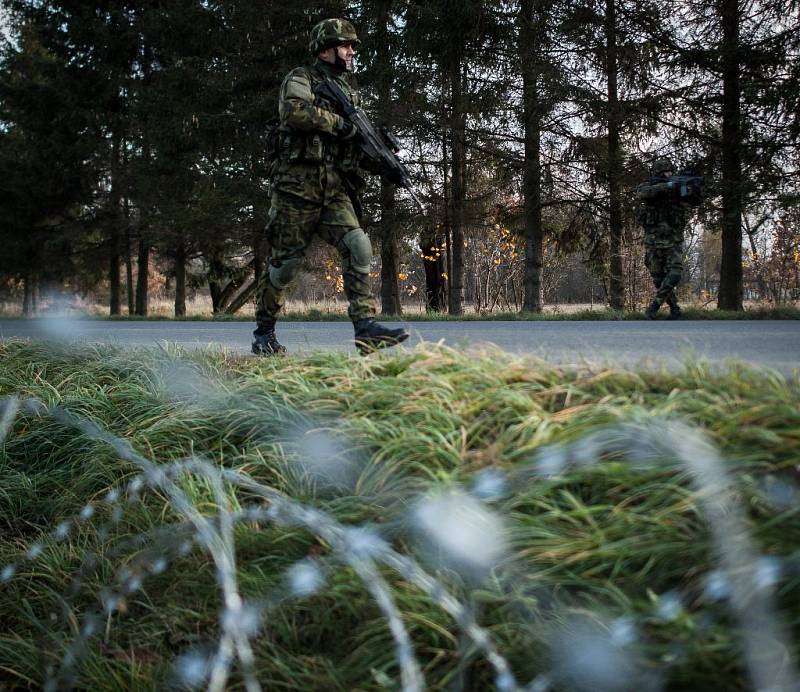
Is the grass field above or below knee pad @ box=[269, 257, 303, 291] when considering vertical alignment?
below

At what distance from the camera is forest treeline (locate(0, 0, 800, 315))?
12.1 meters

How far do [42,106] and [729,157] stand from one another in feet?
59.1

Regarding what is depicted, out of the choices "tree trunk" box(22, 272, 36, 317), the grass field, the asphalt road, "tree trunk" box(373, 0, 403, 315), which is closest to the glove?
the asphalt road

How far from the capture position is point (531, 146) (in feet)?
43.8

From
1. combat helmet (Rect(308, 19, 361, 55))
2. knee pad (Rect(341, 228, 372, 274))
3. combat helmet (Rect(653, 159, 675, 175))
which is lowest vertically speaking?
knee pad (Rect(341, 228, 372, 274))

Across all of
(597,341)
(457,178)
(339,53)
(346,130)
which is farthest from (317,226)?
(457,178)

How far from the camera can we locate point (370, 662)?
1925mm

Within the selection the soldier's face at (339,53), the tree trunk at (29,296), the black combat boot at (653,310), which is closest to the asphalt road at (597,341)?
the black combat boot at (653,310)

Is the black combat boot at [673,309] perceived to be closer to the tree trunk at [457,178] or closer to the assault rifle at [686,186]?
the assault rifle at [686,186]

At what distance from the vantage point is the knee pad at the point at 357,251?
4.74 m

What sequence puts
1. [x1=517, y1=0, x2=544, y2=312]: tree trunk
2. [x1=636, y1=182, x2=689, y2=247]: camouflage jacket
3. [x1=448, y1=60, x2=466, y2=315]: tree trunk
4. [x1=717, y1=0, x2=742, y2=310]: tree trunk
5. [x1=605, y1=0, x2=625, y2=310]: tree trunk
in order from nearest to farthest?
1. [x1=636, y1=182, x2=689, y2=247]: camouflage jacket
2. [x1=717, y1=0, x2=742, y2=310]: tree trunk
3. [x1=517, y1=0, x2=544, y2=312]: tree trunk
4. [x1=605, y1=0, x2=625, y2=310]: tree trunk
5. [x1=448, y1=60, x2=466, y2=315]: tree trunk

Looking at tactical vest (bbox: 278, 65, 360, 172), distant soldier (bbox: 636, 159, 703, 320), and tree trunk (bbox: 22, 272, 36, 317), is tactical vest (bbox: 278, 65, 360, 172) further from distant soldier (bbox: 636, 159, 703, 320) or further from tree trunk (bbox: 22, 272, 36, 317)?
tree trunk (bbox: 22, 272, 36, 317)

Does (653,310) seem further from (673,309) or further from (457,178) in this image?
(457,178)

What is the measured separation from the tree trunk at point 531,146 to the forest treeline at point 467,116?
0.04m
